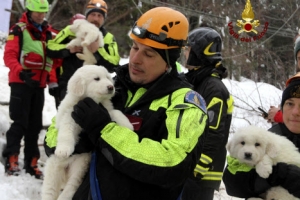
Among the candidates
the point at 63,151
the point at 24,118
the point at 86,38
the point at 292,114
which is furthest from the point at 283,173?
the point at 24,118

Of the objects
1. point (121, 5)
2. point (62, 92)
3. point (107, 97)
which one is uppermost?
point (107, 97)

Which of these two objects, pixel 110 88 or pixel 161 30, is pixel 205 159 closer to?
pixel 110 88

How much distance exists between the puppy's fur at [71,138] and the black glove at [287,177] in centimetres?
114

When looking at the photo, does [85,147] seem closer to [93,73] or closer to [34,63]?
[93,73]

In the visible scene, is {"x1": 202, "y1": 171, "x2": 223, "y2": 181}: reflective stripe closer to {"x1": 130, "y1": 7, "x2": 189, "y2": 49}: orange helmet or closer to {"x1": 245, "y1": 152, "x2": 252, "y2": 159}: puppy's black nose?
{"x1": 245, "y1": 152, "x2": 252, "y2": 159}: puppy's black nose

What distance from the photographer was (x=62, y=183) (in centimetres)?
294

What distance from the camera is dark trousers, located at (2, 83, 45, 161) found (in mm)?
6035

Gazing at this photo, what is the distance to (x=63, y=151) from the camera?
2684 mm

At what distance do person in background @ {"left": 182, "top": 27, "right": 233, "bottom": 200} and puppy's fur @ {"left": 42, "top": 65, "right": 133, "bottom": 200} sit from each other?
3.59ft

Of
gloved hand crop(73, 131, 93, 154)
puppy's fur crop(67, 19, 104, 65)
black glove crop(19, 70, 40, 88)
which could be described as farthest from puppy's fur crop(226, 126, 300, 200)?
black glove crop(19, 70, 40, 88)

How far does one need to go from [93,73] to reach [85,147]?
0.65m

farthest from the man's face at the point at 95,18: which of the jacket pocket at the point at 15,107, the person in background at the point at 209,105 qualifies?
the person in background at the point at 209,105

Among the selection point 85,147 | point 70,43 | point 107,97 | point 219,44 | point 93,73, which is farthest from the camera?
point 70,43

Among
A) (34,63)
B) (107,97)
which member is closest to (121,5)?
(34,63)
